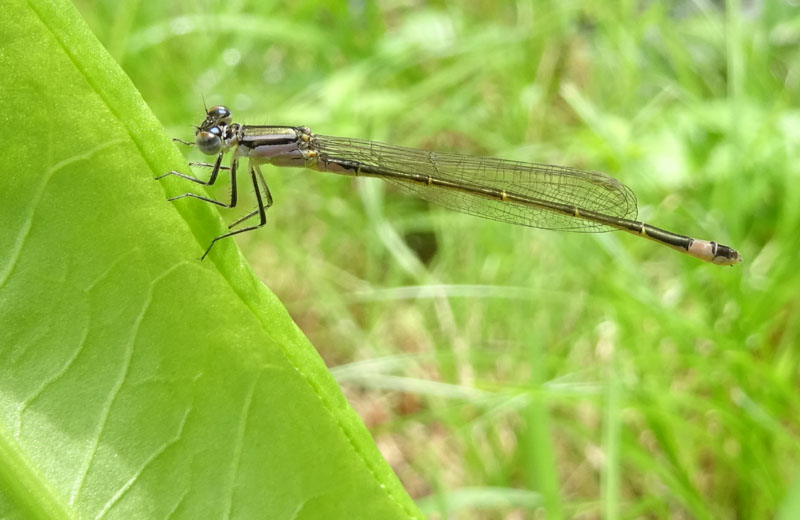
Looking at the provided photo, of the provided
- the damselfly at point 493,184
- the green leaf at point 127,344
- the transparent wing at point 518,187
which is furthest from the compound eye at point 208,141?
the green leaf at point 127,344

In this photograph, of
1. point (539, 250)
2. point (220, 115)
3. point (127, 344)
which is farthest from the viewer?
point (539, 250)

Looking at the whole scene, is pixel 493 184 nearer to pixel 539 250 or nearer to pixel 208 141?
pixel 539 250

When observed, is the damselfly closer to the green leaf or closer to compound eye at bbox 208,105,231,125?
compound eye at bbox 208,105,231,125

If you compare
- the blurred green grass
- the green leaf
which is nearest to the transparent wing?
the blurred green grass

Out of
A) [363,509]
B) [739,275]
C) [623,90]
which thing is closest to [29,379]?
[363,509]

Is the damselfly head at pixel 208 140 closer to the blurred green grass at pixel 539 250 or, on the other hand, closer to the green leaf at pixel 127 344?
the blurred green grass at pixel 539 250

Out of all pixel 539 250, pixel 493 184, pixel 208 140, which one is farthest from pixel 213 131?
pixel 539 250
